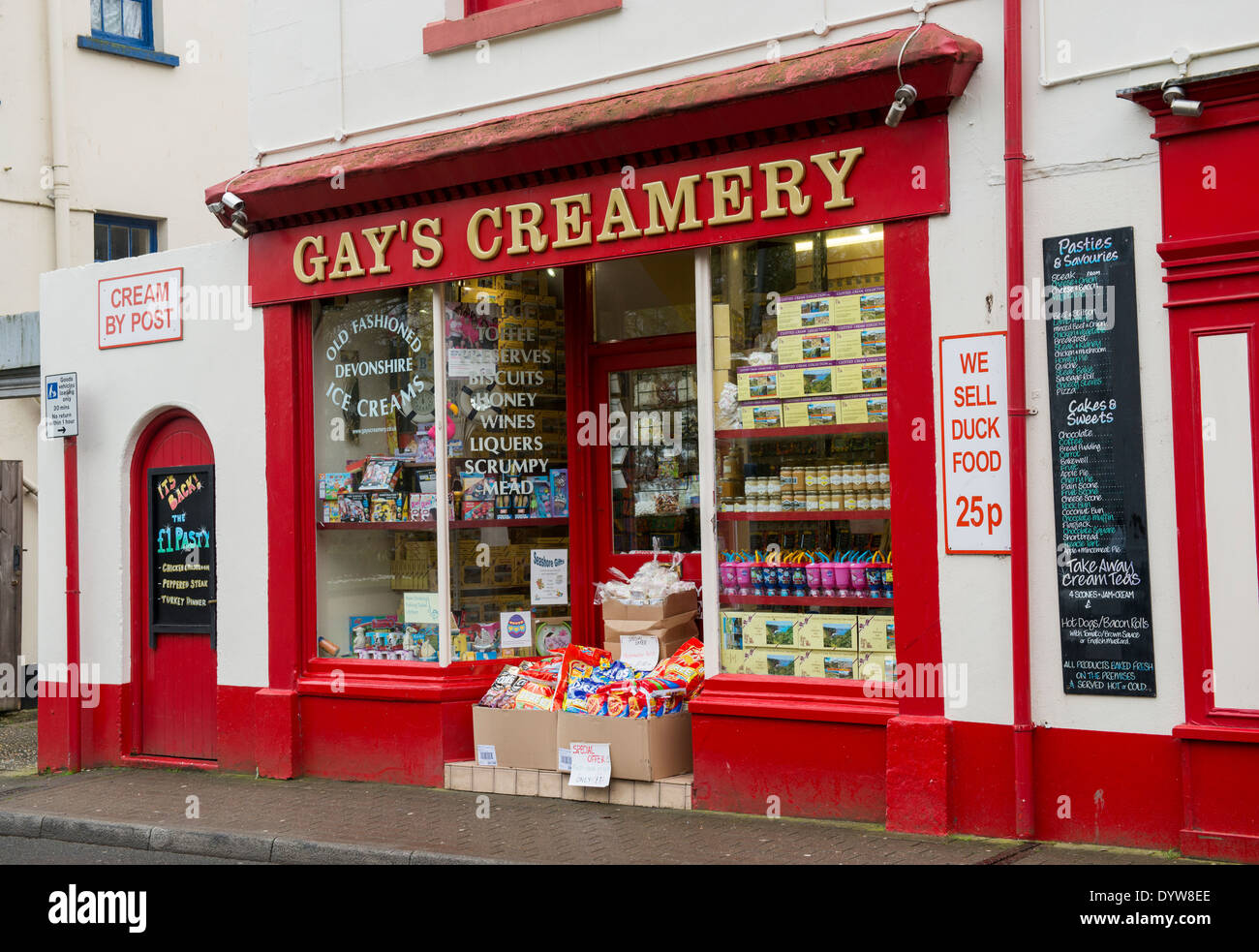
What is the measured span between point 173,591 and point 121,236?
6.67 m

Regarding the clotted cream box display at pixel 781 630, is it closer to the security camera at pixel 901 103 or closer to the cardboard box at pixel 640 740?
the cardboard box at pixel 640 740

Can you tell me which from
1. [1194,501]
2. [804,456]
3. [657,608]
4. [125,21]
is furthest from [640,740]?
[125,21]

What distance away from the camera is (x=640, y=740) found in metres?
8.49

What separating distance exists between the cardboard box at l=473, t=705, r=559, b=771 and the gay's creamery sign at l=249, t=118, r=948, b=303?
285cm

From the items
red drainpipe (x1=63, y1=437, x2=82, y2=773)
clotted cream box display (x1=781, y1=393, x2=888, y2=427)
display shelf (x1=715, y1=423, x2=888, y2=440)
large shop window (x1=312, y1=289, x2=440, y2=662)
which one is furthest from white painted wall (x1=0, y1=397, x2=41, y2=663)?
clotted cream box display (x1=781, y1=393, x2=888, y2=427)

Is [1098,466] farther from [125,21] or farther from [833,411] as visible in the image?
[125,21]

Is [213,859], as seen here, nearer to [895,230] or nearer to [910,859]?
[910,859]

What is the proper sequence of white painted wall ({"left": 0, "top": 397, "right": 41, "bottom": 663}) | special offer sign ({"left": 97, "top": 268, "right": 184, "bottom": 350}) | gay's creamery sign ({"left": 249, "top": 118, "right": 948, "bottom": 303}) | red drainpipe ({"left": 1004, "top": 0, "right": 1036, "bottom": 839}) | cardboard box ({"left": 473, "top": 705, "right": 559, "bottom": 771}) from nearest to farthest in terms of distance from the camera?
1. red drainpipe ({"left": 1004, "top": 0, "right": 1036, "bottom": 839})
2. gay's creamery sign ({"left": 249, "top": 118, "right": 948, "bottom": 303})
3. cardboard box ({"left": 473, "top": 705, "right": 559, "bottom": 771})
4. special offer sign ({"left": 97, "top": 268, "right": 184, "bottom": 350})
5. white painted wall ({"left": 0, "top": 397, "right": 41, "bottom": 663})

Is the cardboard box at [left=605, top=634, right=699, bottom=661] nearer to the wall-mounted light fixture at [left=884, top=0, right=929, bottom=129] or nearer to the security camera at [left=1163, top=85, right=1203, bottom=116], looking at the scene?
the wall-mounted light fixture at [left=884, top=0, right=929, bottom=129]

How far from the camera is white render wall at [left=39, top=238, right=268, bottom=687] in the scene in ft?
33.8

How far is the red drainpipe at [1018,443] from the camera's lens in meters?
7.04

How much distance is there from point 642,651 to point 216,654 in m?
3.40
